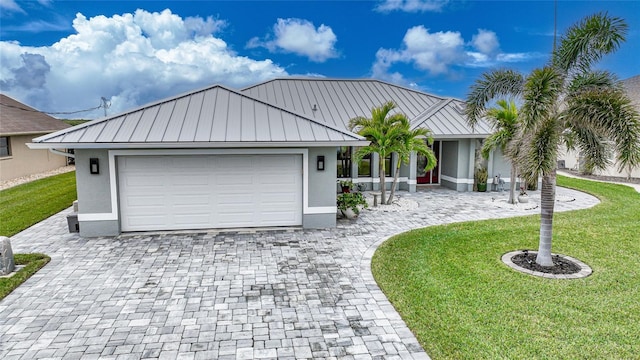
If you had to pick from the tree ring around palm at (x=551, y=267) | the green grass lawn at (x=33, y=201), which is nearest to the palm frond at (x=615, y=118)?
the tree ring around palm at (x=551, y=267)

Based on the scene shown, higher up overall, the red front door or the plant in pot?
the red front door

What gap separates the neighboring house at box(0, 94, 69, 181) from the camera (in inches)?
771

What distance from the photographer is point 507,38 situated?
26.3m

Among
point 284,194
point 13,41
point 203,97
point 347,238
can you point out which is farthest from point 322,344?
point 13,41

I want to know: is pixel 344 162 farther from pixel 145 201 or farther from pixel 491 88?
pixel 491 88

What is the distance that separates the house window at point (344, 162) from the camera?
56.7ft

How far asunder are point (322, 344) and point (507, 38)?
1074 inches

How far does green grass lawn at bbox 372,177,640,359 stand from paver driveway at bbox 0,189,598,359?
0.52 meters

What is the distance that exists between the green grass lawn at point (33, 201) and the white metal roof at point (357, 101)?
31.1 ft

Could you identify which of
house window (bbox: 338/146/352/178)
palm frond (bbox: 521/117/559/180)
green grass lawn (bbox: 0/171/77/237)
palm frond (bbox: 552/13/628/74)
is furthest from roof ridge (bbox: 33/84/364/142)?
house window (bbox: 338/146/352/178)

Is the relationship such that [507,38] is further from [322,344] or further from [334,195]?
[322,344]

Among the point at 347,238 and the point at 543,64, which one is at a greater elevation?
the point at 543,64

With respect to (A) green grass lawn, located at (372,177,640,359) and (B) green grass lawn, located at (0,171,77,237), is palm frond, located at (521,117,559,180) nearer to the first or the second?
(A) green grass lawn, located at (372,177,640,359)

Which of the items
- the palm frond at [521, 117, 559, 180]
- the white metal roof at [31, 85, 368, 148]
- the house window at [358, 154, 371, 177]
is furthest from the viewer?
the house window at [358, 154, 371, 177]
